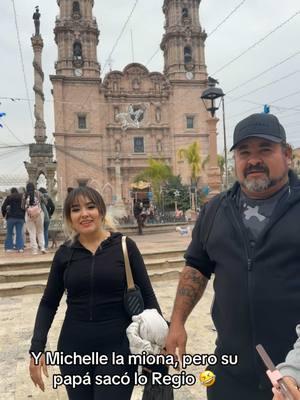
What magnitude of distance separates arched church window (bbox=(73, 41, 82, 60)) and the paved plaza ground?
35150mm

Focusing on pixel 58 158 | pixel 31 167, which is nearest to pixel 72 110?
pixel 58 158

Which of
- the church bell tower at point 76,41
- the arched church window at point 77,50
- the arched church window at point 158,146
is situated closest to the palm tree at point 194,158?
the arched church window at point 158,146

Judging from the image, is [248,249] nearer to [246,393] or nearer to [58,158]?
[246,393]

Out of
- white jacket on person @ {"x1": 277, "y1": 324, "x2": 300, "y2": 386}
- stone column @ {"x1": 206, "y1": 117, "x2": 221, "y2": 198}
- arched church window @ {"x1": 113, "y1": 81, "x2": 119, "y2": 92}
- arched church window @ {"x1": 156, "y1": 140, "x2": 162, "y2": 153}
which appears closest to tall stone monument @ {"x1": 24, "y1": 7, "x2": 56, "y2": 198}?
stone column @ {"x1": 206, "y1": 117, "x2": 221, "y2": 198}

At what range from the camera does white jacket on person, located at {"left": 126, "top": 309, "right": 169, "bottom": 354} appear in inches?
73.0

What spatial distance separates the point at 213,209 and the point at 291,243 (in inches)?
17.5

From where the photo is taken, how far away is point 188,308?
1985 mm

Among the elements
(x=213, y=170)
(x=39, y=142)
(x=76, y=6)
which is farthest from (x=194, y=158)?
(x=213, y=170)

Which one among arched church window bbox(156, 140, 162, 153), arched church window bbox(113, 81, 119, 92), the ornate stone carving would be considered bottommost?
arched church window bbox(156, 140, 162, 153)

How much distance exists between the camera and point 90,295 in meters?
2.05

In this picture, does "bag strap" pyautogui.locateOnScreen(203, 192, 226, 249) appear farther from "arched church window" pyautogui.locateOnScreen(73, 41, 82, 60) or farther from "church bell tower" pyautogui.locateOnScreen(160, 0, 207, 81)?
"church bell tower" pyautogui.locateOnScreen(160, 0, 207, 81)

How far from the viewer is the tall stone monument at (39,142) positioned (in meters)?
19.7

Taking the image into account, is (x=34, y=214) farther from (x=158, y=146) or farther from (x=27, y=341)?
(x=158, y=146)

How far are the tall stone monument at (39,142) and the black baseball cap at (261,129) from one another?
57.0ft
